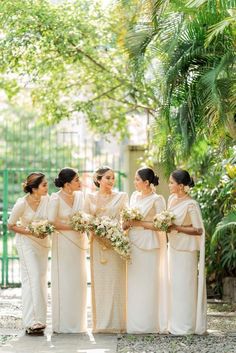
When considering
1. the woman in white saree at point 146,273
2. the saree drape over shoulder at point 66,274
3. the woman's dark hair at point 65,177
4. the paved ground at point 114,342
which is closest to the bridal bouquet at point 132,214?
the woman in white saree at point 146,273

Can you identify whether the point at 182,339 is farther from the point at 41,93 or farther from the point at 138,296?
the point at 41,93

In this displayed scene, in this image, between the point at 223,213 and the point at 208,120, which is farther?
the point at 223,213

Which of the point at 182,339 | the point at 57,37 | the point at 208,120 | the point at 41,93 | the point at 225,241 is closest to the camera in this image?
the point at 182,339

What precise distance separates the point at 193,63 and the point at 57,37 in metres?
4.38

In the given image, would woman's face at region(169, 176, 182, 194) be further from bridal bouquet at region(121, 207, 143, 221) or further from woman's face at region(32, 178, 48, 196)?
woman's face at region(32, 178, 48, 196)

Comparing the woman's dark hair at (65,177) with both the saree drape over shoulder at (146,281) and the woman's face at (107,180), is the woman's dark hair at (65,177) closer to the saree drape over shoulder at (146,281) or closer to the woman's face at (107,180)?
the woman's face at (107,180)

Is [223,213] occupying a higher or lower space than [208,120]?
lower

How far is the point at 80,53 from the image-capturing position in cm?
1684

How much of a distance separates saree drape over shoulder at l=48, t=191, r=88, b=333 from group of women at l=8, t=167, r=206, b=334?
0.04 ft

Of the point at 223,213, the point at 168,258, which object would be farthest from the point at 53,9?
the point at 168,258

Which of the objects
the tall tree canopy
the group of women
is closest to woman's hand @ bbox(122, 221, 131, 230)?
the group of women

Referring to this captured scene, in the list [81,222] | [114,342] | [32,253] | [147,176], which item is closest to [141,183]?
[147,176]

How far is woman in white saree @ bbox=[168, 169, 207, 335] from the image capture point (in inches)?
439

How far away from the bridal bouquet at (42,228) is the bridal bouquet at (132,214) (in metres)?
0.81
